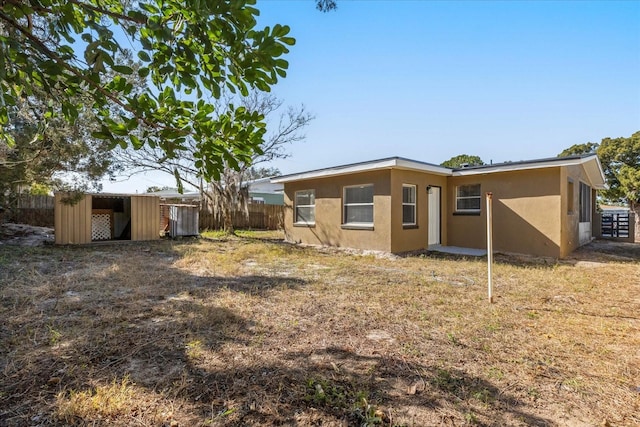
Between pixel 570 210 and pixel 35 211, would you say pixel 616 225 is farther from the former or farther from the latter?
pixel 35 211

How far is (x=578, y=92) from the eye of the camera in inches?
332

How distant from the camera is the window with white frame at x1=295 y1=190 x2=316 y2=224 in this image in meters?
11.6

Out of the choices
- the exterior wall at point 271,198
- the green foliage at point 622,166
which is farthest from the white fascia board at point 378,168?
the exterior wall at point 271,198

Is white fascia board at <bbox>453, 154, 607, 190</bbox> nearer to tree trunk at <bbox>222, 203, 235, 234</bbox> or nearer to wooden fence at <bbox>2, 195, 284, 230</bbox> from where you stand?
tree trunk at <bbox>222, 203, 235, 234</bbox>

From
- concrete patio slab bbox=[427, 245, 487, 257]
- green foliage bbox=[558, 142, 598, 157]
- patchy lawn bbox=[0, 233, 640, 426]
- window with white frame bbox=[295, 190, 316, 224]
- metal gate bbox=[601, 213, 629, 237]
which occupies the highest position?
green foliage bbox=[558, 142, 598, 157]

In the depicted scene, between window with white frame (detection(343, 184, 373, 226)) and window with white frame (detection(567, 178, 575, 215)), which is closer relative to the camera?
window with white frame (detection(567, 178, 575, 215))

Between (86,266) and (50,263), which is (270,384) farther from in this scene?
(50,263)

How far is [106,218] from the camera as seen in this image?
12070mm

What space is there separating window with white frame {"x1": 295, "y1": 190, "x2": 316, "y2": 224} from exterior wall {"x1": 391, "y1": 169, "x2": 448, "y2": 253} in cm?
337

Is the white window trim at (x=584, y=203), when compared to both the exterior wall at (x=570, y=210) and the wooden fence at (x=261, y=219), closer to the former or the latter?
the exterior wall at (x=570, y=210)

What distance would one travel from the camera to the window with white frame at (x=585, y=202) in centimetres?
1165

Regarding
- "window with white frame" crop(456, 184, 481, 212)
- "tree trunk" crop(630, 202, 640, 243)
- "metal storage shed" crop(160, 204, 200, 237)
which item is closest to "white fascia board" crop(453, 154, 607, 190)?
"window with white frame" crop(456, 184, 481, 212)

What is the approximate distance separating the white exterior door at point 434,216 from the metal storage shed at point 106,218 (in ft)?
31.7

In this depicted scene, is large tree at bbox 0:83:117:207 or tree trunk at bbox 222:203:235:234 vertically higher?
large tree at bbox 0:83:117:207
